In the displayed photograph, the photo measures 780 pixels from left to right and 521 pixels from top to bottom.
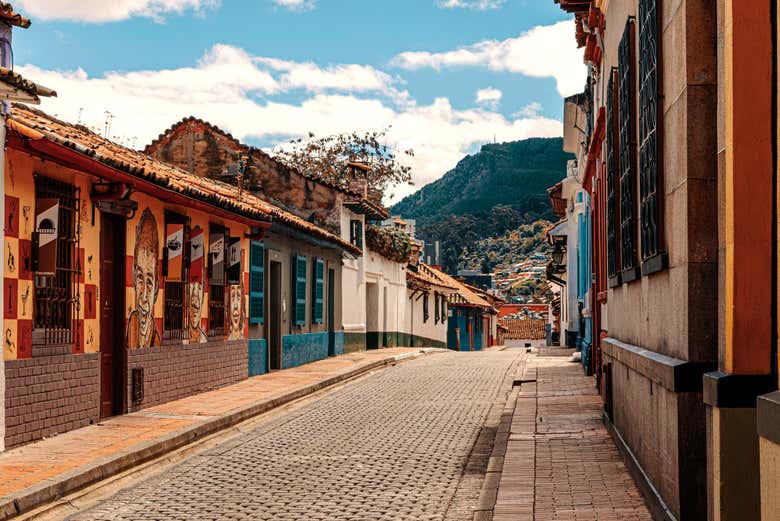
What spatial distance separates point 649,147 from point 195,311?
960 centimetres

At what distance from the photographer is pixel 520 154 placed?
12381 centimetres

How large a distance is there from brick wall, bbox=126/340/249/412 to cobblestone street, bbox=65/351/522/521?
178 centimetres

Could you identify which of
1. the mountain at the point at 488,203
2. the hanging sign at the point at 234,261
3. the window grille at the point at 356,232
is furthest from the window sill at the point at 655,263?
the mountain at the point at 488,203

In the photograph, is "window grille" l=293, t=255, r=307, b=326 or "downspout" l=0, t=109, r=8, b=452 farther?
"window grille" l=293, t=255, r=307, b=326

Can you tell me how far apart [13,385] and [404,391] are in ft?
28.2

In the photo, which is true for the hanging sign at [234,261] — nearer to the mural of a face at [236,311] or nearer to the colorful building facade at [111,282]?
the colorful building facade at [111,282]

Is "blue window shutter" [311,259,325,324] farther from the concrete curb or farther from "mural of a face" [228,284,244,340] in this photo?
the concrete curb

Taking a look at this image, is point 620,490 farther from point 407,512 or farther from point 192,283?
point 192,283

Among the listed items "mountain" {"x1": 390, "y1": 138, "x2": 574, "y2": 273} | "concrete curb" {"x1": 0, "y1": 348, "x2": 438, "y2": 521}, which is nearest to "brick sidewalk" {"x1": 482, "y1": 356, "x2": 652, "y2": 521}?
"concrete curb" {"x1": 0, "y1": 348, "x2": 438, "y2": 521}

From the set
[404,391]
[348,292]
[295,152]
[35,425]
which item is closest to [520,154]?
[295,152]

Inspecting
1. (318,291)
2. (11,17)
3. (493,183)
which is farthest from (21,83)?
(493,183)

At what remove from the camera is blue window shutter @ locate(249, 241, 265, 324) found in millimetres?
17812

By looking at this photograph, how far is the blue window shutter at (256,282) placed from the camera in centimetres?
1781

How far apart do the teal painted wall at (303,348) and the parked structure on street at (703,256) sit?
1348cm
